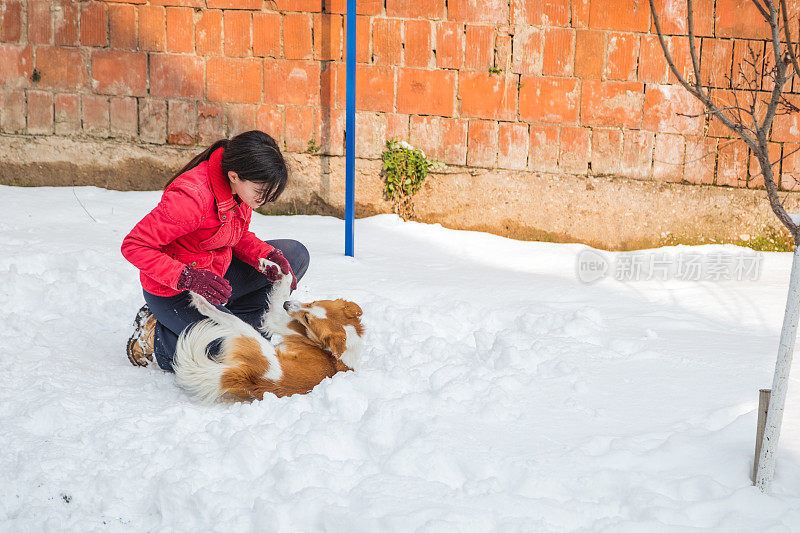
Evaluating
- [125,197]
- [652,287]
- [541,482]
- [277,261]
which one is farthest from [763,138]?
[125,197]

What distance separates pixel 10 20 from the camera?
476 cm

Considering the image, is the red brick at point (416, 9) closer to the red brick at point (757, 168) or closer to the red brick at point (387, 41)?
the red brick at point (387, 41)

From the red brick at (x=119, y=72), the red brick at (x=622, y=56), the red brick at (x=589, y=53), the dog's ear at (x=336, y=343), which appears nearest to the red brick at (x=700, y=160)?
the red brick at (x=622, y=56)

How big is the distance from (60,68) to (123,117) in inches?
22.3

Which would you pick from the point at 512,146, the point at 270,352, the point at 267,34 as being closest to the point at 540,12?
the point at 512,146

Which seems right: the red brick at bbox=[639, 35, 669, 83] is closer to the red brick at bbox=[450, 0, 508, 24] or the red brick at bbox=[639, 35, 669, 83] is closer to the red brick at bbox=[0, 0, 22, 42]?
the red brick at bbox=[450, 0, 508, 24]

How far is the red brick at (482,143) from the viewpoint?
4520 mm

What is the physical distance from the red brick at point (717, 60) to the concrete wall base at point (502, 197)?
690 millimetres

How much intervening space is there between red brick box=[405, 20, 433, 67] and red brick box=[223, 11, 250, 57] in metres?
1.11

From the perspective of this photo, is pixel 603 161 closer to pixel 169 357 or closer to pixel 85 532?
pixel 169 357

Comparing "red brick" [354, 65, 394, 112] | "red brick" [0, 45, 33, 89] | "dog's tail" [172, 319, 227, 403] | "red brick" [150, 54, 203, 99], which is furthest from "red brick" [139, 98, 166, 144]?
"dog's tail" [172, 319, 227, 403]

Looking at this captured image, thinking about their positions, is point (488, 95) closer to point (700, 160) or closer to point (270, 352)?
point (700, 160)

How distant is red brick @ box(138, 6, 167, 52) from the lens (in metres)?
4.63

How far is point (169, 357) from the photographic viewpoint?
2.59m
